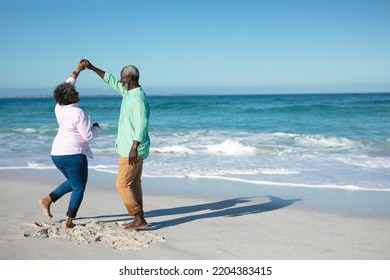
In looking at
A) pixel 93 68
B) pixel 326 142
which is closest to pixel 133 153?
pixel 93 68

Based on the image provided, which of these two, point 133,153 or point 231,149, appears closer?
point 133,153

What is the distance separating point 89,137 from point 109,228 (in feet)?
3.25

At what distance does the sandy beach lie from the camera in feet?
13.1

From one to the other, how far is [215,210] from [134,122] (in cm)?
179

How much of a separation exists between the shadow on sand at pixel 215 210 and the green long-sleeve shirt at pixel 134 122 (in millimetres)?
937

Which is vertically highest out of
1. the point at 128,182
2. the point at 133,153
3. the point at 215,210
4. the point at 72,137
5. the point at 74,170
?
the point at 72,137

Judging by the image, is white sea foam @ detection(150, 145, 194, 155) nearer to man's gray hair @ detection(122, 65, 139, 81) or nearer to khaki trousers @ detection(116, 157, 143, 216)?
khaki trousers @ detection(116, 157, 143, 216)

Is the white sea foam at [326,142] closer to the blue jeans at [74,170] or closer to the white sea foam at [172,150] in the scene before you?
the white sea foam at [172,150]

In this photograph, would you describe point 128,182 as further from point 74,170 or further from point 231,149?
point 231,149

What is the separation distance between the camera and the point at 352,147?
12.5 m

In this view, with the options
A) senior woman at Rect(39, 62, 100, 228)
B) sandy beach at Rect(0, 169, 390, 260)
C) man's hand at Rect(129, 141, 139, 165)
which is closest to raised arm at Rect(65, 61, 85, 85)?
senior woman at Rect(39, 62, 100, 228)

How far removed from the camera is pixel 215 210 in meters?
5.57

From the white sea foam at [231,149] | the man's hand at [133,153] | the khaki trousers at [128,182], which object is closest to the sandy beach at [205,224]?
the khaki trousers at [128,182]

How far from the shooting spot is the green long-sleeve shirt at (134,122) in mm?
4320
